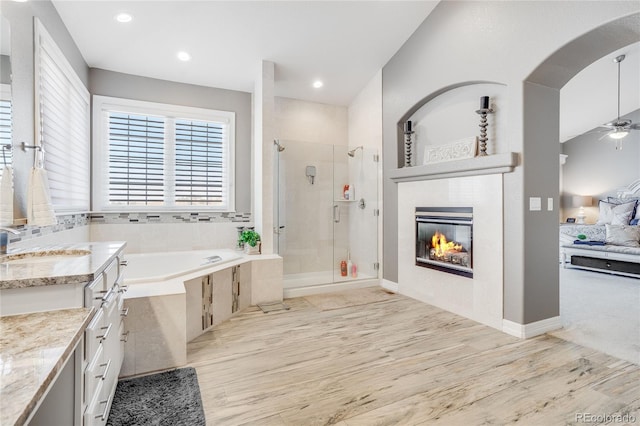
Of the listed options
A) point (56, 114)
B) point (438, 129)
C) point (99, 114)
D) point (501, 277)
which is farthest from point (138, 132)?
point (501, 277)

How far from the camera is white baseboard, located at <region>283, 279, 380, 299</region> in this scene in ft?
13.1

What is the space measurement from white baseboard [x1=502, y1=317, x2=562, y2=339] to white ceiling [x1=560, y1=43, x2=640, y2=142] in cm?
364

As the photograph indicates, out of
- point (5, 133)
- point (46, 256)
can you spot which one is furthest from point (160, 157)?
point (46, 256)

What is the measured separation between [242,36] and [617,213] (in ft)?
22.6

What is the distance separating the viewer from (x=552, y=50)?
2.58 meters

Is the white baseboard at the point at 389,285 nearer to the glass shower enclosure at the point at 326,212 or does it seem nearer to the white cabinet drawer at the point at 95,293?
the glass shower enclosure at the point at 326,212

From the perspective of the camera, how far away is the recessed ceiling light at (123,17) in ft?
9.82

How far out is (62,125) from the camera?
2900mm

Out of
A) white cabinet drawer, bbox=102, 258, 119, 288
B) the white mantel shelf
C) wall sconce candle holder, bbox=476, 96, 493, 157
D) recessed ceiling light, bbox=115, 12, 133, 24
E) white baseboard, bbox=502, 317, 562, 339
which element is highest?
recessed ceiling light, bbox=115, 12, 133, 24

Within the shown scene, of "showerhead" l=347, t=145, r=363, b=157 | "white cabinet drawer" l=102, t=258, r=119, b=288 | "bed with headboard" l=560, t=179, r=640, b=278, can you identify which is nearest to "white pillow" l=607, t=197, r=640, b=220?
"bed with headboard" l=560, t=179, r=640, b=278

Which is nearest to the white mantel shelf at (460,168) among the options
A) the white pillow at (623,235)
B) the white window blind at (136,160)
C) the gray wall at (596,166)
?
the white window blind at (136,160)

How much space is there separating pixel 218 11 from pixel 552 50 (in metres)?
3.00

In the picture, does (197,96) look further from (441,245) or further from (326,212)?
(441,245)

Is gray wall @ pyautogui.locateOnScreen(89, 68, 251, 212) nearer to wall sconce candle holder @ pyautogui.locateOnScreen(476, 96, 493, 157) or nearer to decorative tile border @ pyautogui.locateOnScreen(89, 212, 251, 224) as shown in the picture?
decorative tile border @ pyautogui.locateOnScreen(89, 212, 251, 224)
